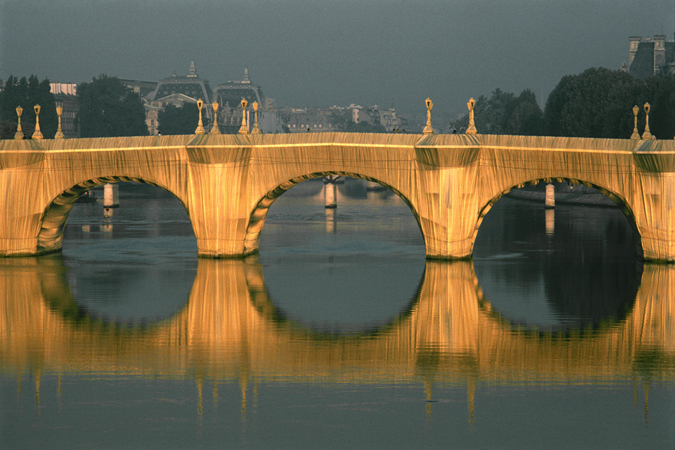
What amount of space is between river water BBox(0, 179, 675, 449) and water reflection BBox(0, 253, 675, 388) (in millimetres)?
128

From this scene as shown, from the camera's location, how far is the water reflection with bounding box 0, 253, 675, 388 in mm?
29438

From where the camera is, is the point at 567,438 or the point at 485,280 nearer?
the point at 567,438

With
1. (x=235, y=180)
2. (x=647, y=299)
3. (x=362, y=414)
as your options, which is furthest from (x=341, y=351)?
(x=235, y=180)

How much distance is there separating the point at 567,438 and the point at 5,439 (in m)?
14.1

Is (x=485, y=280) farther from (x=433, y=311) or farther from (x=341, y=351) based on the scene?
(x=341, y=351)

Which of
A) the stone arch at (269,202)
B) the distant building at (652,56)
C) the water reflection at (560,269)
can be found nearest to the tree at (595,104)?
the water reflection at (560,269)

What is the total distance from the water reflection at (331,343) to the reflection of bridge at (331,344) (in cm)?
4

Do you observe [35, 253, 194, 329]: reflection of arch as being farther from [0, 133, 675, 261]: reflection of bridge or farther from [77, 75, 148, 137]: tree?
[77, 75, 148, 137]: tree

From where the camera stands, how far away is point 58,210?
183 ft

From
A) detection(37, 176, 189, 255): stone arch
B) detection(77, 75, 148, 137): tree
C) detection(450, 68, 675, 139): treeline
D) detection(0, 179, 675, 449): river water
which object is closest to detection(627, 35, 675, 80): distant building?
detection(450, 68, 675, 139): treeline

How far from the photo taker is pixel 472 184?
48156 mm

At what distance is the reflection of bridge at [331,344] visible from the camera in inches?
1155

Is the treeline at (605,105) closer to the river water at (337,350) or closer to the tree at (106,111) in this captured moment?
the river water at (337,350)

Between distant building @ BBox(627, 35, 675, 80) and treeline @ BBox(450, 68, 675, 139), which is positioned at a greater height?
distant building @ BBox(627, 35, 675, 80)
